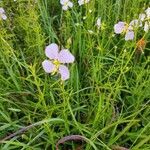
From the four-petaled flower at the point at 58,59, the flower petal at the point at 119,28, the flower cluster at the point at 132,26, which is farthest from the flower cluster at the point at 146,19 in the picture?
the four-petaled flower at the point at 58,59

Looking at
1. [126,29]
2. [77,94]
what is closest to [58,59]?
[77,94]

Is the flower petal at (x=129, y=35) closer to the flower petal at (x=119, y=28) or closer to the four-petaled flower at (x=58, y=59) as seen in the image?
the flower petal at (x=119, y=28)

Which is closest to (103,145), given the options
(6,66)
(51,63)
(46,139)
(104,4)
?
(46,139)

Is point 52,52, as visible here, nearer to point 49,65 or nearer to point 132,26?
point 49,65

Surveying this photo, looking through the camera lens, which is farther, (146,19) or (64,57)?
(146,19)

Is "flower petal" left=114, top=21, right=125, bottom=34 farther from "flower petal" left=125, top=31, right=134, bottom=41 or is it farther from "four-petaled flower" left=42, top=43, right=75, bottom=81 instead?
"four-petaled flower" left=42, top=43, right=75, bottom=81

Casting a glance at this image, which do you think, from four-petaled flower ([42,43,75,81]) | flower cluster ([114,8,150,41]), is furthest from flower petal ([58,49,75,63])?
flower cluster ([114,8,150,41])

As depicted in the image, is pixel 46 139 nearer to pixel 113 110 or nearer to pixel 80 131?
pixel 80 131
